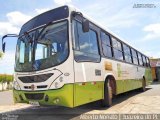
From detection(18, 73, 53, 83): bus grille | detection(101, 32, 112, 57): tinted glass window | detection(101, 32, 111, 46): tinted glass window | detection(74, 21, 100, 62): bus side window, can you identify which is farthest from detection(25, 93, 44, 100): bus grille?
detection(101, 32, 111, 46): tinted glass window

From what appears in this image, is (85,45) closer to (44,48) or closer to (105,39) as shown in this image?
(44,48)

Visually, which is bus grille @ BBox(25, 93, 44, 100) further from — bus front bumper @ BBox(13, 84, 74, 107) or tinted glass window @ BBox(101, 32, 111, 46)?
tinted glass window @ BBox(101, 32, 111, 46)

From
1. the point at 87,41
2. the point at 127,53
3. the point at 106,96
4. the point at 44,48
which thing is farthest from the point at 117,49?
the point at 44,48

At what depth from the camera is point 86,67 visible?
7922mm

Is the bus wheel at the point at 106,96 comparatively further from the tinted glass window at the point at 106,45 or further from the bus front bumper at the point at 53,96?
the bus front bumper at the point at 53,96

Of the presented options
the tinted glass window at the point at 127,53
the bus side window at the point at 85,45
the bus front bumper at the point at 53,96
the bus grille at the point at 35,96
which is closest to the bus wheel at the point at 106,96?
the bus side window at the point at 85,45

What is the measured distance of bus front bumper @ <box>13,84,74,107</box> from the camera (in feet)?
22.9

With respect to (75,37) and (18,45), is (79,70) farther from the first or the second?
(18,45)

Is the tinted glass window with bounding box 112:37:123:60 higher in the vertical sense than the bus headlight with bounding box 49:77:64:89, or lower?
higher

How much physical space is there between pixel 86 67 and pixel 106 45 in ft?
8.43

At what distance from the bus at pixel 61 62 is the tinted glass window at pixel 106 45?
198mm

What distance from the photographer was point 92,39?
8.88 meters

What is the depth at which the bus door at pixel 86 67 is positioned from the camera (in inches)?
293

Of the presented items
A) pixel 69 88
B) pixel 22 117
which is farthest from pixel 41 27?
pixel 22 117
